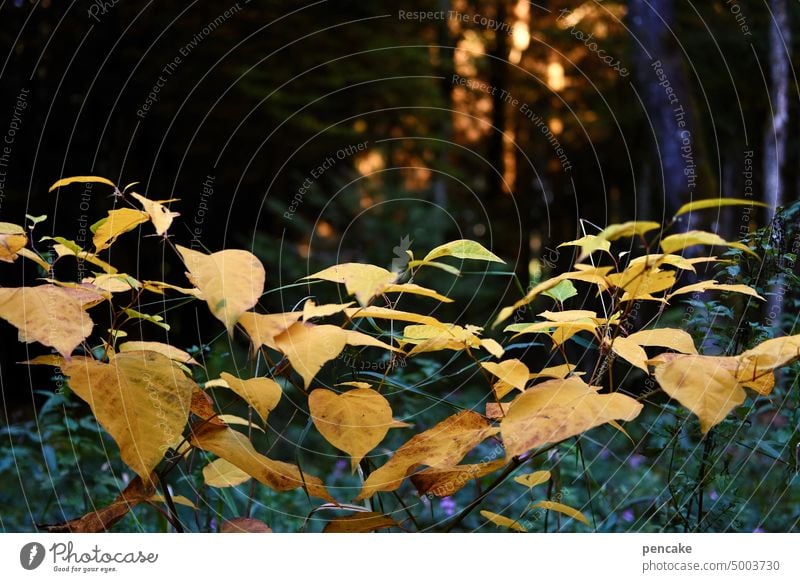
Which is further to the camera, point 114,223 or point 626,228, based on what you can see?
point 114,223

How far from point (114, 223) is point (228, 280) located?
0.20 m

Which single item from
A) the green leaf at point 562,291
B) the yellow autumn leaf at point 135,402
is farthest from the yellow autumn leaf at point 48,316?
the green leaf at point 562,291

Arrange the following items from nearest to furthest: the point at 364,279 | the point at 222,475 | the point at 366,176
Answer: the point at 364,279
the point at 222,475
the point at 366,176

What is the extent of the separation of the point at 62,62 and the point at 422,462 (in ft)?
10.5

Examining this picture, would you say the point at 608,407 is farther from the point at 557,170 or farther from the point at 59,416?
the point at 557,170

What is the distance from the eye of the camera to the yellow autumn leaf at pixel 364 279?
1.88ft

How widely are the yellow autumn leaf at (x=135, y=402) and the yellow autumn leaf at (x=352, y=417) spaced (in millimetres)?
125

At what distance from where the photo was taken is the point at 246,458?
0.67 meters

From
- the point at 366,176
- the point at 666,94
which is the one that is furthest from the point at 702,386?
the point at 666,94

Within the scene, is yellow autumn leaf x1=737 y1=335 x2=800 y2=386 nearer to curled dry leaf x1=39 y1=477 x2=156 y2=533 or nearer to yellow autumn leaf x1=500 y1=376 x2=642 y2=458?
yellow autumn leaf x1=500 y1=376 x2=642 y2=458

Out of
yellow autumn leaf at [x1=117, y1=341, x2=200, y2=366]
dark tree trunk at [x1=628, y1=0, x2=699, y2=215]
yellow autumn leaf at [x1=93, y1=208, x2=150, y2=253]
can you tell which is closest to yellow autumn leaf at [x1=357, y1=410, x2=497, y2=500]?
yellow autumn leaf at [x1=117, y1=341, x2=200, y2=366]

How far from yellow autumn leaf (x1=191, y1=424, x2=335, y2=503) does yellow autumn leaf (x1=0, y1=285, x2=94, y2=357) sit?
171 millimetres
